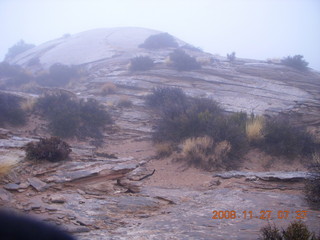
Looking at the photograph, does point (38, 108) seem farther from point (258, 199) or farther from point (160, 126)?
point (258, 199)

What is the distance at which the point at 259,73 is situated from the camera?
19.5 meters

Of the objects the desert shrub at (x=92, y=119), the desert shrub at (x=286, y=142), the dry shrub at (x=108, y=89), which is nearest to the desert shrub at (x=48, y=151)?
the desert shrub at (x=92, y=119)

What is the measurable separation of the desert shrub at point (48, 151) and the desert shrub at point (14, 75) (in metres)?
19.4

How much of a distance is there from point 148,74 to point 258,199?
50.5ft

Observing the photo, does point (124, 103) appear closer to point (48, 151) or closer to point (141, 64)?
point (141, 64)

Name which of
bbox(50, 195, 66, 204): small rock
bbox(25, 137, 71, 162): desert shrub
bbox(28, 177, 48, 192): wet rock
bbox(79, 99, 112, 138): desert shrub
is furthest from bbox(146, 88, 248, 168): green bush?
bbox(28, 177, 48, 192): wet rock

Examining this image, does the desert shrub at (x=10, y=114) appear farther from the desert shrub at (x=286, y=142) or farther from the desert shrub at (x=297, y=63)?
the desert shrub at (x=297, y=63)

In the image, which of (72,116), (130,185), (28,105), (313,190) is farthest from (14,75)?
(313,190)

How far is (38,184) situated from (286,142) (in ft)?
28.5

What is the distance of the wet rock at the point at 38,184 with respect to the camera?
5807mm

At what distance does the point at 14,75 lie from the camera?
2492 centimetres

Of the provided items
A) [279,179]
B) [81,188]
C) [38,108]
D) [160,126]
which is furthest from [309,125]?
[38,108]

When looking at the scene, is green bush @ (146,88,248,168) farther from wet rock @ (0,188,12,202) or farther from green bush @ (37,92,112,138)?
wet rock @ (0,188,12,202)
